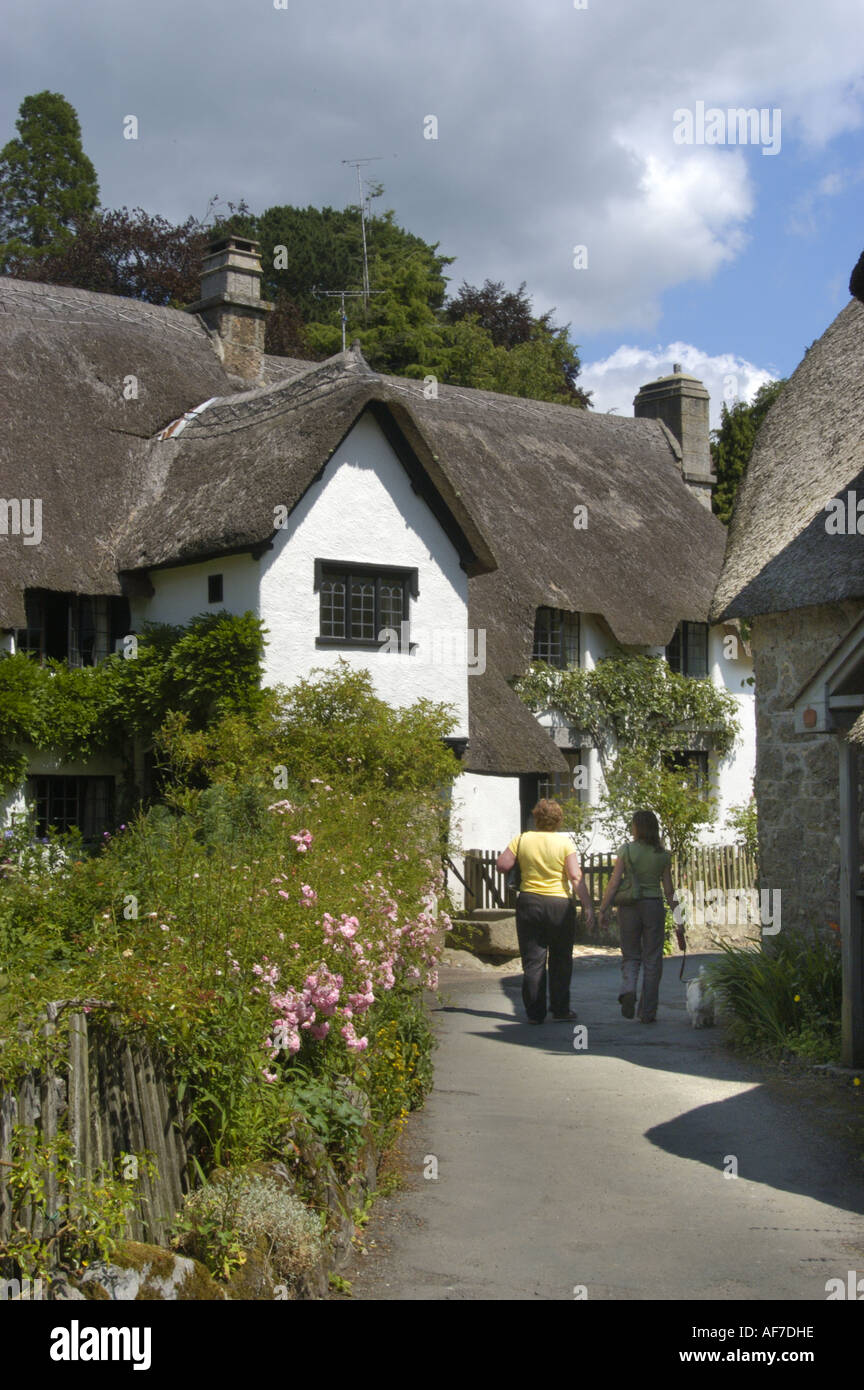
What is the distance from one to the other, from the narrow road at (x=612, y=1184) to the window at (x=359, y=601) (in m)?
8.77

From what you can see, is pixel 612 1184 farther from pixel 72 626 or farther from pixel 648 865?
pixel 72 626

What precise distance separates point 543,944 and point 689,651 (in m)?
16.0

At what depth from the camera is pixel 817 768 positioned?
40.9ft

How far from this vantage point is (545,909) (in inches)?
444

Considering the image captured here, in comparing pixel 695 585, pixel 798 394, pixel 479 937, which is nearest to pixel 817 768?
pixel 798 394

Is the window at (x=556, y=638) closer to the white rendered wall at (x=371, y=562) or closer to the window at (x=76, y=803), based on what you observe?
the white rendered wall at (x=371, y=562)

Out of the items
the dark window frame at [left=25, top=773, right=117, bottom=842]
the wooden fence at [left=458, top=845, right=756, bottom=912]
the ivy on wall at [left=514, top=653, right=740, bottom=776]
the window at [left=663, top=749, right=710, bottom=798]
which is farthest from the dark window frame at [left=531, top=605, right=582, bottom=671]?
the dark window frame at [left=25, top=773, right=117, bottom=842]

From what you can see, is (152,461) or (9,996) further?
(152,461)

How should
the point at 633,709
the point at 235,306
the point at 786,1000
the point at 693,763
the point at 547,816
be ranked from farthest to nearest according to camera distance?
the point at 693,763 < the point at 235,306 < the point at 633,709 < the point at 547,816 < the point at 786,1000

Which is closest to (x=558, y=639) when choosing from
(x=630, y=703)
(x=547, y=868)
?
(x=630, y=703)

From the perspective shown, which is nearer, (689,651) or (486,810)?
(486,810)

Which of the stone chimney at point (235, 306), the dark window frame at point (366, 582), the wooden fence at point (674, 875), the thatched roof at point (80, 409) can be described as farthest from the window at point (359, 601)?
the stone chimney at point (235, 306)

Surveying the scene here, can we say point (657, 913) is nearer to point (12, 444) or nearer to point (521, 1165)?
point (521, 1165)

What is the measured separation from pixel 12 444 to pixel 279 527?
173 inches
